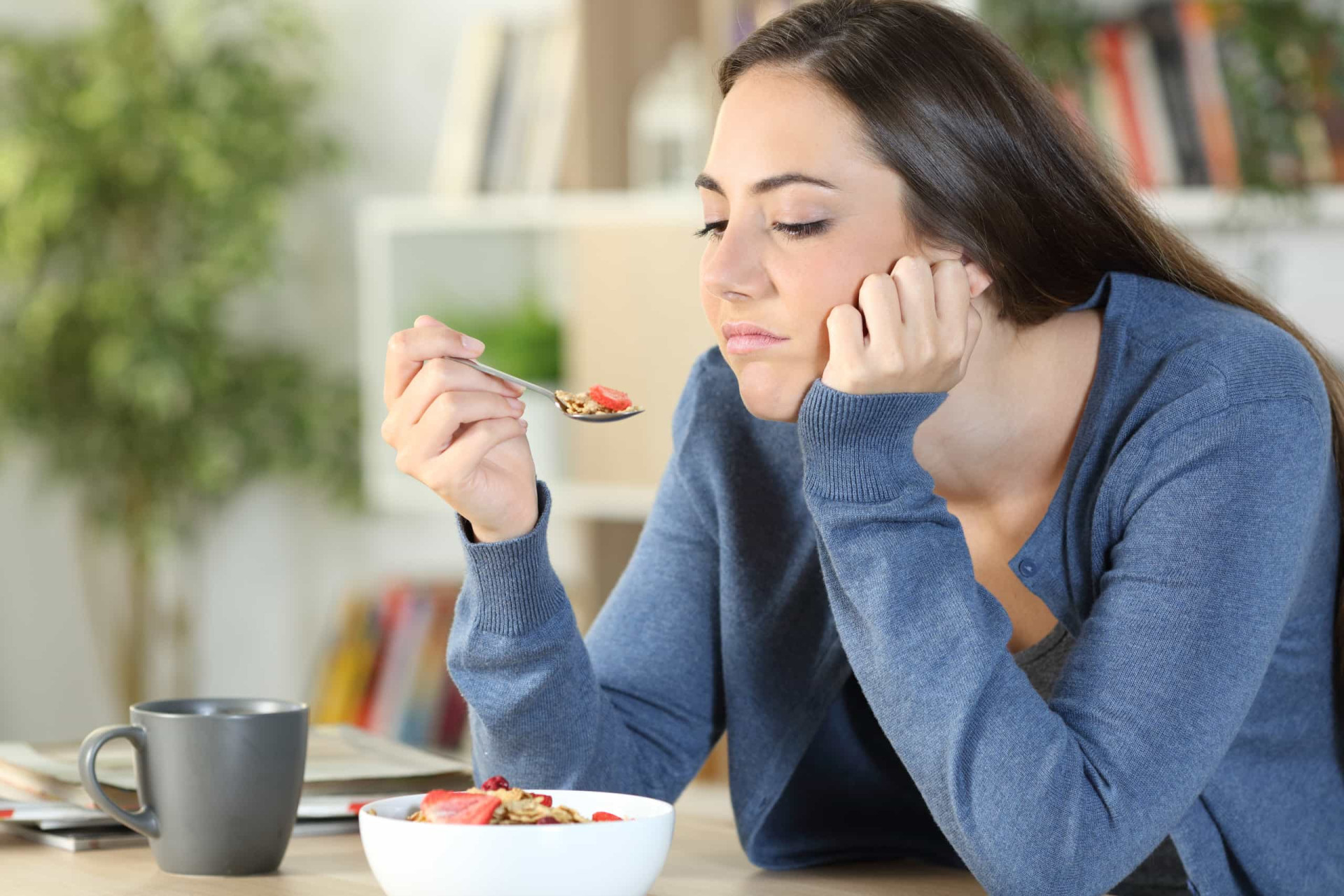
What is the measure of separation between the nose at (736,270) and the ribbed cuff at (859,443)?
0.10 meters

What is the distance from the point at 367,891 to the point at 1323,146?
5.85ft

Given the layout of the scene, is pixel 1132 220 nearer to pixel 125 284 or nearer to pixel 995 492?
pixel 995 492

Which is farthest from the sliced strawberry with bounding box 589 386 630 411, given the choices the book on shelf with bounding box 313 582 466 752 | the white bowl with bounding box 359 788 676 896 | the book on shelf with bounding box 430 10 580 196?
the book on shelf with bounding box 313 582 466 752

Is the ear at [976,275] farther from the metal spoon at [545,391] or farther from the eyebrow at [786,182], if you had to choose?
the metal spoon at [545,391]

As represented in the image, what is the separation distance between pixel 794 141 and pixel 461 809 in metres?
0.53

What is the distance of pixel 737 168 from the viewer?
1.11m

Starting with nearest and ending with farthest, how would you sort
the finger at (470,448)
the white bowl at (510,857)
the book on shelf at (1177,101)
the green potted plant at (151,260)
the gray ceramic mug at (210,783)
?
the white bowl at (510,857) → the gray ceramic mug at (210,783) → the finger at (470,448) → the book on shelf at (1177,101) → the green potted plant at (151,260)

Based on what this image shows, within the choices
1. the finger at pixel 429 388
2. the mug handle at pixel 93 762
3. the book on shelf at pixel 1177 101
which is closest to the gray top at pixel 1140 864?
Answer: the finger at pixel 429 388

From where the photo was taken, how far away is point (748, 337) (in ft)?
3.67

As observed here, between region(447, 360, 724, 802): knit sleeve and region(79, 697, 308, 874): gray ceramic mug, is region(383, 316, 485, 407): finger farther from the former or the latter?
region(79, 697, 308, 874): gray ceramic mug

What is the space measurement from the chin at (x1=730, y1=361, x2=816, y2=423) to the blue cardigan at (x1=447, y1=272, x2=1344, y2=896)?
59mm

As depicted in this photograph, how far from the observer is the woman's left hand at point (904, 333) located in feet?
3.36

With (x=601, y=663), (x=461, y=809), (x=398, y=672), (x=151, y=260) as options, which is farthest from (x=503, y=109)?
(x=461, y=809)

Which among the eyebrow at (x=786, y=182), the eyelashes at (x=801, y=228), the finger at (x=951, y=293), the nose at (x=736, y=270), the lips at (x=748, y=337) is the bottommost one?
the lips at (x=748, y=337)
